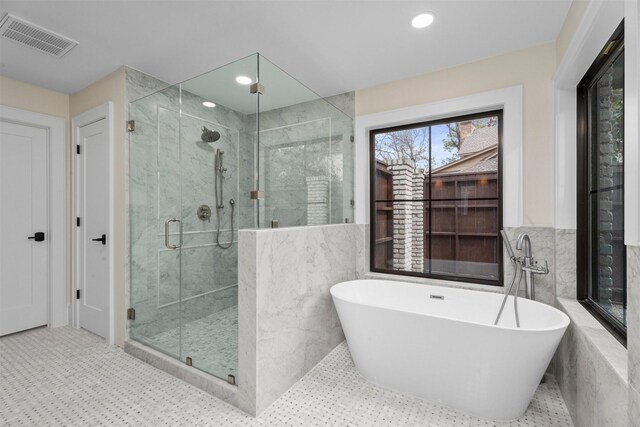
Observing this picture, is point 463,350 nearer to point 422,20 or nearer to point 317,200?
point 317,200

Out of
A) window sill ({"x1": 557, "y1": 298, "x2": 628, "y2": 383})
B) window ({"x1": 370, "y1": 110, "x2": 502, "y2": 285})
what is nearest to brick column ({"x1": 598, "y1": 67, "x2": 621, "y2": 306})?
window sill ({"x1": 557, "y1": 298, "x2": 628, "y2": 383})

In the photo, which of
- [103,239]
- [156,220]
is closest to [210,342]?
[156,220]

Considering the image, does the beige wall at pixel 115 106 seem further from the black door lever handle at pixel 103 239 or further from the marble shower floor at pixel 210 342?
the marble shower floor at pixel 210 342

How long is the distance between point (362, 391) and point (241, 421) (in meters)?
0.75

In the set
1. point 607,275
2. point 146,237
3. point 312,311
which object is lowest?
point 312,311

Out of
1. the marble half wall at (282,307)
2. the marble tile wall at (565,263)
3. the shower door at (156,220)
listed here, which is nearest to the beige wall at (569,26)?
the marble tile wall at (565,263)

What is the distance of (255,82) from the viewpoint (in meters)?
1.84

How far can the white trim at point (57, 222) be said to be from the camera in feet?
9.79

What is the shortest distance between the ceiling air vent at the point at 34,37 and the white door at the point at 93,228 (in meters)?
0.62

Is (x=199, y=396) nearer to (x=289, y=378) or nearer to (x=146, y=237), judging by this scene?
(x=289, y=378)

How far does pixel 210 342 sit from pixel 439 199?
2153 mm

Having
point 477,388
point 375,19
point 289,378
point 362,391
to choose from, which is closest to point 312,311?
point 289,378

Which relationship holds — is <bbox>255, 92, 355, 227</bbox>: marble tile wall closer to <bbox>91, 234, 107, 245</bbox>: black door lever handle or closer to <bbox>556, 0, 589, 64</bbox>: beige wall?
<bbox>556, 0, 589, 64</bbox>: beige wall

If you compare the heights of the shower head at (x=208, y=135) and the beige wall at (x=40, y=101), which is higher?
the beige wall at (x=40, y=101)
